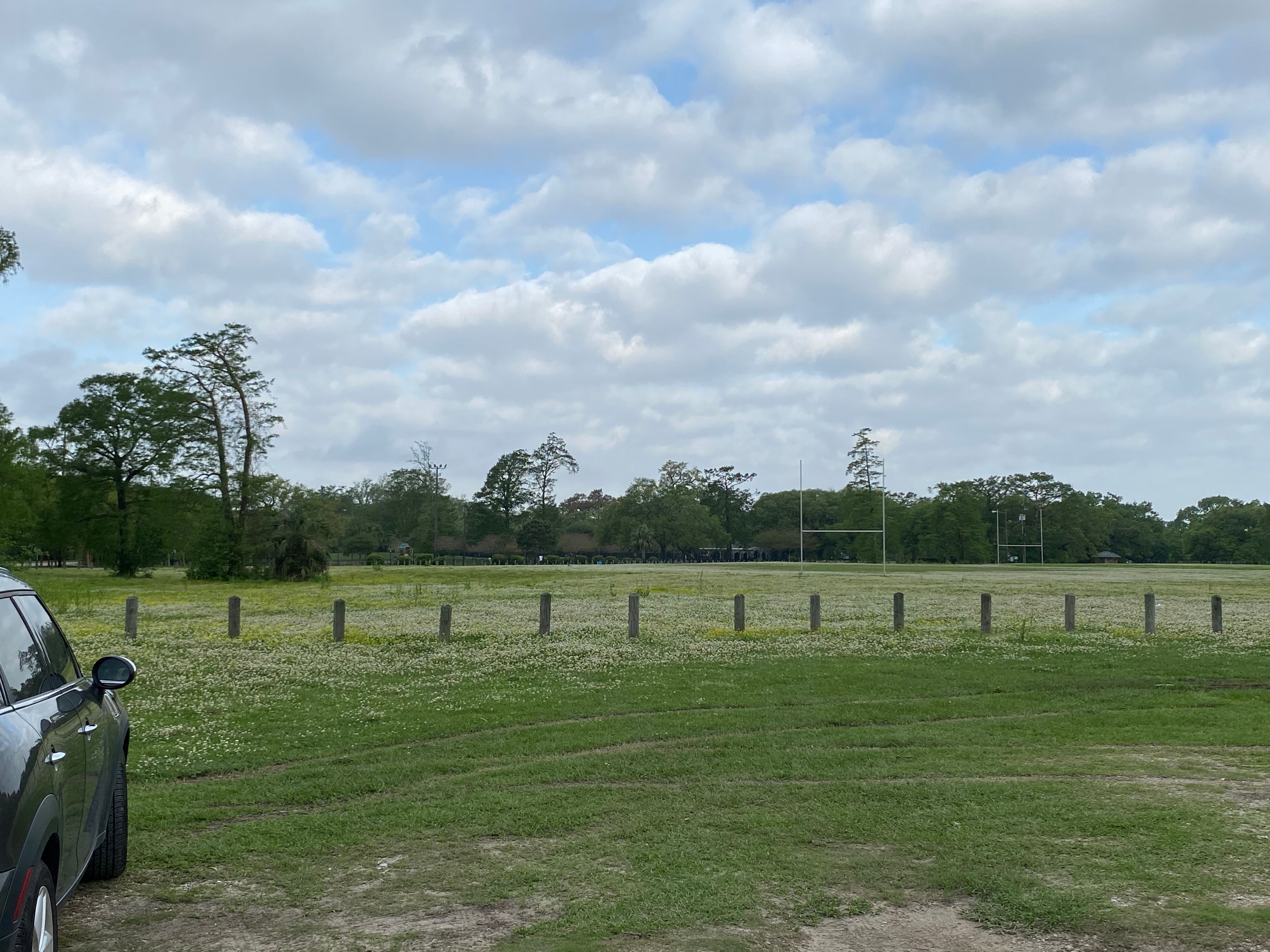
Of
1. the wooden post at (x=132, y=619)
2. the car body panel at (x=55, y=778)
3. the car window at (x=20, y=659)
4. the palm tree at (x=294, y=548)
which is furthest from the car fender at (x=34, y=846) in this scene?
the palm tree at (x=294, y=548)

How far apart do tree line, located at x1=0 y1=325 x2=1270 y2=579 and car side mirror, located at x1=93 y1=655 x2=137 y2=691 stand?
40077 mm

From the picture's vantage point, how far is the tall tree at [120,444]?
6731 centimetres

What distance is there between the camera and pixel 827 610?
105 ft

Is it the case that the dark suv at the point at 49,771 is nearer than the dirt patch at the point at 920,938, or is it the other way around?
the dark suv at the point at 49,771

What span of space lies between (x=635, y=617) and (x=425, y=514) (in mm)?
128700

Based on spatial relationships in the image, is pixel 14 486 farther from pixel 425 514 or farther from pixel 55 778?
pixel 425 514

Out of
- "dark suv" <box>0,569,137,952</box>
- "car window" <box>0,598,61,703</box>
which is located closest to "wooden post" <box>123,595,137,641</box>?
"dark suv" <box>0,569,137,952</box>

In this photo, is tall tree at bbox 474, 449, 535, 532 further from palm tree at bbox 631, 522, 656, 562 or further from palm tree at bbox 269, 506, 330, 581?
palm tree at bbox 269, 506, 330, 581

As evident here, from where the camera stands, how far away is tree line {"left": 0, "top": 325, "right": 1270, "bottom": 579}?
194 ft

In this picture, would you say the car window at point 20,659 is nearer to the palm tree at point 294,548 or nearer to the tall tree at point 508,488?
the palm tree at point 294,548

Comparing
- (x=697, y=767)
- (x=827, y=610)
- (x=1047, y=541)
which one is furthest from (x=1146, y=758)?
(x=1047, y=541)

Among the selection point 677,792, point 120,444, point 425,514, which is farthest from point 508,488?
point 677,792

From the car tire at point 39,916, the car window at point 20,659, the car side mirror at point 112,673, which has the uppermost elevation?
the car window at point 20,659

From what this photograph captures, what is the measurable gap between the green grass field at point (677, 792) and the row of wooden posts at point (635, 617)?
75cm
